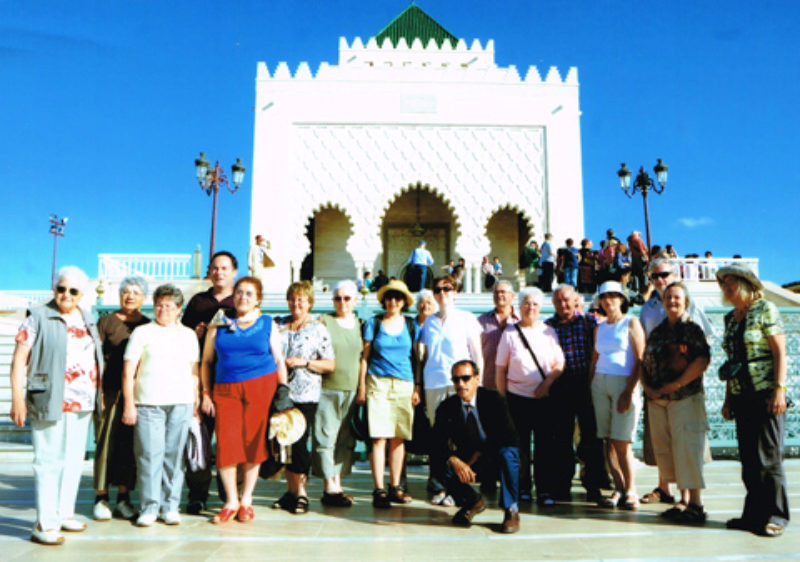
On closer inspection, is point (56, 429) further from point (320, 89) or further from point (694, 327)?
point (320, 89)

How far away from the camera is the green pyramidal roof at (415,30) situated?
20828mm

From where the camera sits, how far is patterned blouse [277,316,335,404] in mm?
3730

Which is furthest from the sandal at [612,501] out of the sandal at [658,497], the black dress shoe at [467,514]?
the black dress shoe at [467,514]

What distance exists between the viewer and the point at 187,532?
10.4 feet

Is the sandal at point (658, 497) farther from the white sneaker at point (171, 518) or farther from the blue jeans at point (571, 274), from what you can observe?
the blue jeans at point (571, 274)

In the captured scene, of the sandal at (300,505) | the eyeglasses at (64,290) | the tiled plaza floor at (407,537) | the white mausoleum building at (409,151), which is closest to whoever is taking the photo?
the tiled plaza floor at (407,537)

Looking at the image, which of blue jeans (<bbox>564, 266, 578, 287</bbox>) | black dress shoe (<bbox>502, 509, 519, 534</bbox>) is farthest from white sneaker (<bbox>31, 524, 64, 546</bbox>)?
blue jeans (<bbox>564, 266, 578, 287</bbox>)

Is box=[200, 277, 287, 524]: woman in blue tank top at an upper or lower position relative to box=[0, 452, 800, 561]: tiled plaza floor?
upper

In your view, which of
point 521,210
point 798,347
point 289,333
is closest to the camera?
point 289,333

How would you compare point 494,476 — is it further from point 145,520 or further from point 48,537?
point 48,537

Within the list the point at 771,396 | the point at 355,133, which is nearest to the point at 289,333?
the point at 771,396

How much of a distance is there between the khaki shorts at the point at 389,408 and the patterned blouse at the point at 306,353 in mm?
331

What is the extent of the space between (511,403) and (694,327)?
118 centimetres

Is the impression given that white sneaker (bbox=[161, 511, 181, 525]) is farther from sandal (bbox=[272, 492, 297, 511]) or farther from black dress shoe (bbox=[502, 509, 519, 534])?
black dress shoe (bbox=[502, 509, 519, 534])
